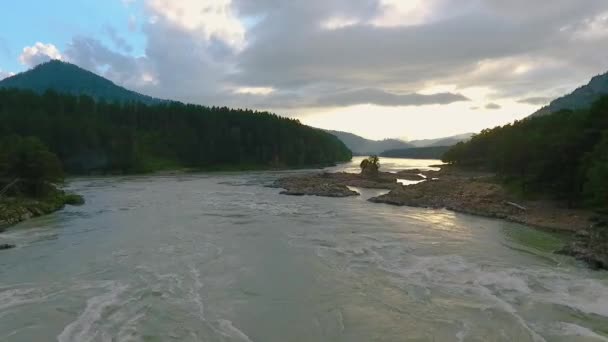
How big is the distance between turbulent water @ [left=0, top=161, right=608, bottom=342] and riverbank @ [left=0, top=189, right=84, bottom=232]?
1.58 m

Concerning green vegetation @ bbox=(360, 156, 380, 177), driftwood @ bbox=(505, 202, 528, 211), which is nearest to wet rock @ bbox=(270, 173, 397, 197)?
green vegetation @ bbox=(360, 156, 380, 177)

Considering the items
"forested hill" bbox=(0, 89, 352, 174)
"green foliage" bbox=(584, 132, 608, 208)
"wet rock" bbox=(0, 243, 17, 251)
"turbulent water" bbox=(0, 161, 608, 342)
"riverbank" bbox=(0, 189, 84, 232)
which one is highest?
"forested hill" bbox=(0, 89, 352, 174)

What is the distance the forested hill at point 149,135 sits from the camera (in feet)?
331

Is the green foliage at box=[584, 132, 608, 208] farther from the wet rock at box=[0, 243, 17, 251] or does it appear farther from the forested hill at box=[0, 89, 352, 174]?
the forested hill at box=[0, 89, 352, 174]

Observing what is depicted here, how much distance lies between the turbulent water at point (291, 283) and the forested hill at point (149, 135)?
72.0m

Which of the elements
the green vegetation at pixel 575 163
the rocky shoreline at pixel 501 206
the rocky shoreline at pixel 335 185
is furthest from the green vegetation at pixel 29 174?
the green vegetation at pixel 575 163

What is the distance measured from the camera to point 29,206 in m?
39.4

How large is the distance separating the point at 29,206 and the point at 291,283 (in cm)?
2975

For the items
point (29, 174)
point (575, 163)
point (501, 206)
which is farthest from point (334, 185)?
point (29, 174)

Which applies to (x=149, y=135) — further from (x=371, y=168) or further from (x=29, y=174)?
(x=29, y=174)

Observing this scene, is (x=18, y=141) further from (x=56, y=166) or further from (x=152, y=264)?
(x=152, y=264)

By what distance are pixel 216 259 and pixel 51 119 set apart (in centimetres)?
9666

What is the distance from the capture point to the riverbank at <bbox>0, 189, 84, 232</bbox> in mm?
34875

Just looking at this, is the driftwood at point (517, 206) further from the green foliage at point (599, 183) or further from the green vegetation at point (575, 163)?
the green foliage at point (599, 183)
